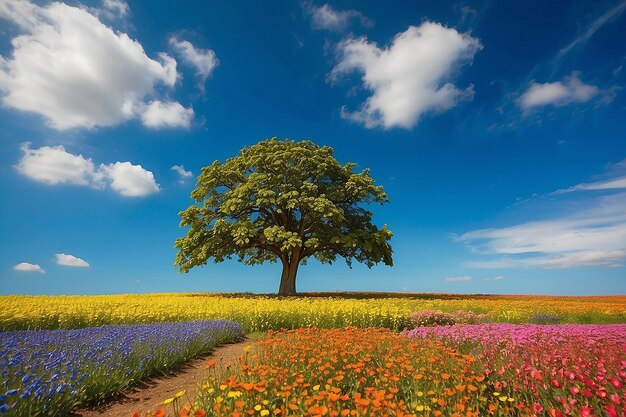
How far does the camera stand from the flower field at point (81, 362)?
4465 millimetres

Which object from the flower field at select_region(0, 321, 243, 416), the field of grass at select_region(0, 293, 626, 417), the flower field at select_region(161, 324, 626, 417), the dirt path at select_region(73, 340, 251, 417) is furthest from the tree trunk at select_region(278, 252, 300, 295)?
the flower field at select_region(161, 324, 626, 417)

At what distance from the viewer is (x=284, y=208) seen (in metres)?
25.0

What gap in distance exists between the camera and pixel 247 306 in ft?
44.5

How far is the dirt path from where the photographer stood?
532cm

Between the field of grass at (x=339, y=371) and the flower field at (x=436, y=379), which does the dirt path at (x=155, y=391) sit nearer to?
the field of grass at (x=339, y=371)

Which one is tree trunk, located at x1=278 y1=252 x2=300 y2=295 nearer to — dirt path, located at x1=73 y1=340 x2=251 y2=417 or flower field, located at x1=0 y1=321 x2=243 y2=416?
flower field, located at x1=0 y1=321 x2=243 y2=416

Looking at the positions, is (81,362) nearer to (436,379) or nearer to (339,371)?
(339,371)

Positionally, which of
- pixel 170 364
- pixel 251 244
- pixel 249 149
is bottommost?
pixel 170 364

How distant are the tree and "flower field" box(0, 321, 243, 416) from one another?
13792 mm

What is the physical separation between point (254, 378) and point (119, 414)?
2068 millimetres

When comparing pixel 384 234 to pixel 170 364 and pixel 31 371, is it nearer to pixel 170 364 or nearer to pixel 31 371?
pixel 170 364

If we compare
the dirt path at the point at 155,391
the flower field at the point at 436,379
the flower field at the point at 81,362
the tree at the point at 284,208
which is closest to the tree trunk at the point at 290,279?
the tree at the point at 284,208

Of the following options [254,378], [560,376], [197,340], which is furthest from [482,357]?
[197,340]

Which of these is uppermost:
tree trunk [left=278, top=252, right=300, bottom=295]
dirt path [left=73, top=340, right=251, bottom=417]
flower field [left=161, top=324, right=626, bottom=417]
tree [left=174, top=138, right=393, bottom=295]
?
tree [left=174, top=138, right=393, bottom=295]
